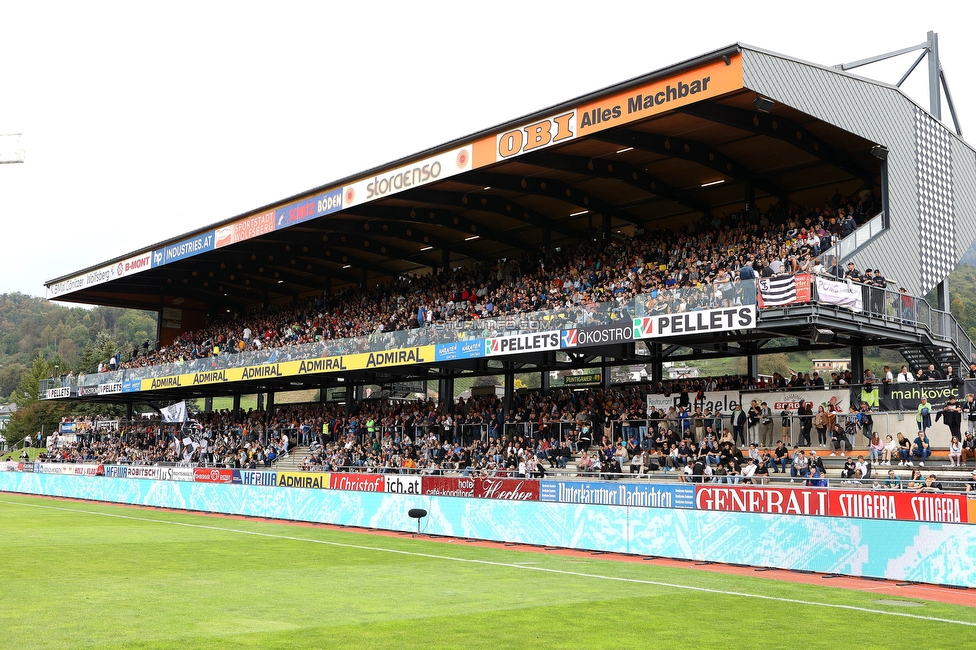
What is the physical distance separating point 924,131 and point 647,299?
11254mm

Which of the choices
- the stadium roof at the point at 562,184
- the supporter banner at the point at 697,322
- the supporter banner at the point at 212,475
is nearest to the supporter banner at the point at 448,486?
the supporter banner at the point at 697,322

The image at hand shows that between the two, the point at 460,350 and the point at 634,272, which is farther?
the point at 460,350

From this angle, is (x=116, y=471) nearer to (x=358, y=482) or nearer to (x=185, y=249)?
(x=185, y=249)

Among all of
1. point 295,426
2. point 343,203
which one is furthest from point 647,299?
point 295,426

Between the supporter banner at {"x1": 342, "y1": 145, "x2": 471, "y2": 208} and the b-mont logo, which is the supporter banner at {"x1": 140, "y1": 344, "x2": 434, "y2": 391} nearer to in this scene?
the supporter banner at {"x1": 342, "y1": 145, "x2": 471, "y2": 208}

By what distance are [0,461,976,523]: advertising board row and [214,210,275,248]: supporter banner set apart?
35.8 feet

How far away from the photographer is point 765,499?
19750 millimetres

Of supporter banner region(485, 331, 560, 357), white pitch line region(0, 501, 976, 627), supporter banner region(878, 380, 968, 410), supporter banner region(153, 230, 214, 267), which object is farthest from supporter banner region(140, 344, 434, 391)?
supporter banner region(878, 380, 968, 410)

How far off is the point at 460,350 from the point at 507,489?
803 cm

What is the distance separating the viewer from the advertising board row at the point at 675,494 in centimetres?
1762

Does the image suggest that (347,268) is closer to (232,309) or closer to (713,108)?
(232,309)

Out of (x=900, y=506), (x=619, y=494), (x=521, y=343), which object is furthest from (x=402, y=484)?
(x=900, y=506)

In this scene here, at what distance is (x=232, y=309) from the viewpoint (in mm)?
59500

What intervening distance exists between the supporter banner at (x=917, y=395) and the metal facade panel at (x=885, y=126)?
3647 mm
